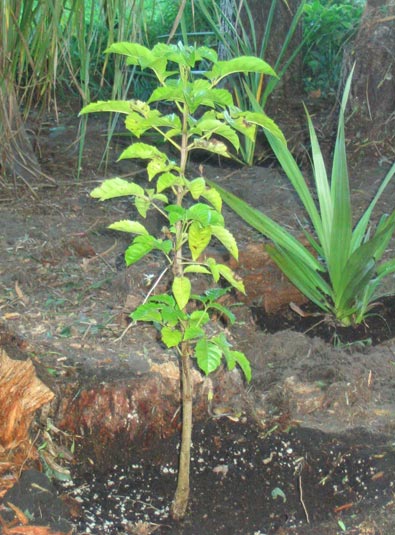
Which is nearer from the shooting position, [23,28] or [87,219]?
[23,28]

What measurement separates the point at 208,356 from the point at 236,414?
2.17ft

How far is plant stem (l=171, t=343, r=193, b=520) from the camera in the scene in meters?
2.01

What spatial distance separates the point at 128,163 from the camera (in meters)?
4.46

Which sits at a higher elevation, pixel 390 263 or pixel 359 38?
pixel 359 38

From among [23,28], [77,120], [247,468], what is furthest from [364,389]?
[77,120]

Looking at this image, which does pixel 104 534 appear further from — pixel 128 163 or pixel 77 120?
pixel 77 120

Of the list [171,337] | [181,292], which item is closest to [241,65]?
[181,292]

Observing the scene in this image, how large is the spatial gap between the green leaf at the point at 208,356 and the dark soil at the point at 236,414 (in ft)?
1.69

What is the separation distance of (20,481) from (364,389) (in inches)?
43.3

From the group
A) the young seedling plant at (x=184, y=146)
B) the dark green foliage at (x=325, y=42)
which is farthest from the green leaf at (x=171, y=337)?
the dark green foliage at (x=325, y=42)

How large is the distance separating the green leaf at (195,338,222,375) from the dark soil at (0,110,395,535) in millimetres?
515

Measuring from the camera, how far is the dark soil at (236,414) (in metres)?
2.15

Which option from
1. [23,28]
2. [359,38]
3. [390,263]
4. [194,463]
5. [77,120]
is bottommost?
[77,120]

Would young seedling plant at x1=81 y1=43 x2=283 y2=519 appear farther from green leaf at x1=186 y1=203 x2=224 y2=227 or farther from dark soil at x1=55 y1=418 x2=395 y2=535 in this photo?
dark soil at x1=55 y1=418 x2=395 y2=535
